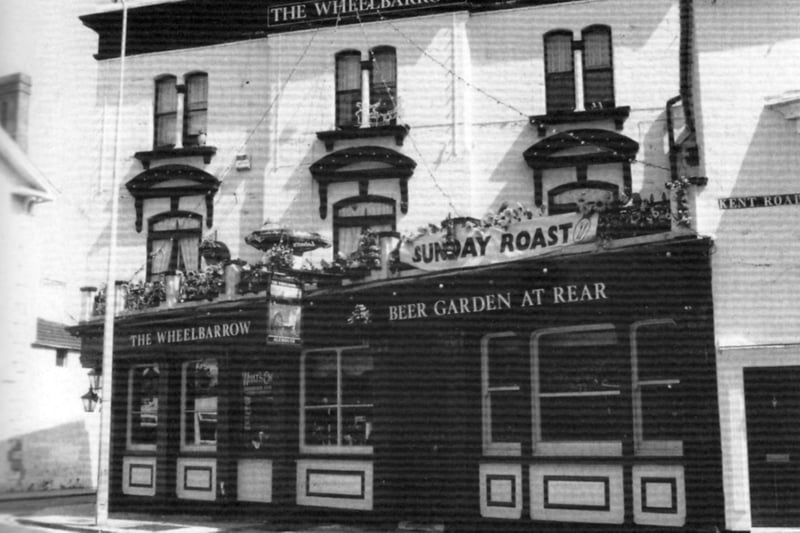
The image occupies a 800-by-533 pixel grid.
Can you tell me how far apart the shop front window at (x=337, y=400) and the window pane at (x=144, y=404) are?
4.67 m

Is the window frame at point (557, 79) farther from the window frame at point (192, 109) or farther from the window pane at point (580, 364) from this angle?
the window frame at point (192, 109)

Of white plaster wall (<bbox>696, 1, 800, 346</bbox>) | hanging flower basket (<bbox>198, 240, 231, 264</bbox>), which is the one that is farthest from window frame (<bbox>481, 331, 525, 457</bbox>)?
hanging flower basket (<bbox>198, 240, 231, 264</bbox>)

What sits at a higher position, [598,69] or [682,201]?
[598,69]

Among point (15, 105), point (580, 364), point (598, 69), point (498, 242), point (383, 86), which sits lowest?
point (580, 364)

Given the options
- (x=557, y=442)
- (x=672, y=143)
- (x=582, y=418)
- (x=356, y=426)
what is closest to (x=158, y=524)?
(x=356, y=426)

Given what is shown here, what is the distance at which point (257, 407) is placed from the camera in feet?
60.2

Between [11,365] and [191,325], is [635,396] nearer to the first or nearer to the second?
[191,325]

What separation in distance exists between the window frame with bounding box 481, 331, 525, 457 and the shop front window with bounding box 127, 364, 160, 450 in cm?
894

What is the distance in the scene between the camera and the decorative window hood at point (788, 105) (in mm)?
12805

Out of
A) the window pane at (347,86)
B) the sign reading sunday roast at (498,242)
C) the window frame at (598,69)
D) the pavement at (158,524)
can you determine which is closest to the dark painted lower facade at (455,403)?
the sign reading sunday roast at (498,242)

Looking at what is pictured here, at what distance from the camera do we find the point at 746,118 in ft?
43.7

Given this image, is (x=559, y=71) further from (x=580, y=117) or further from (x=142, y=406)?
(x=142, y=406)

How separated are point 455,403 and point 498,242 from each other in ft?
10.7

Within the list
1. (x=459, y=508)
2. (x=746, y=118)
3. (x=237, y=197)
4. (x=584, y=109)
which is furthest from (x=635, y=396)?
(x=237, y=197)
